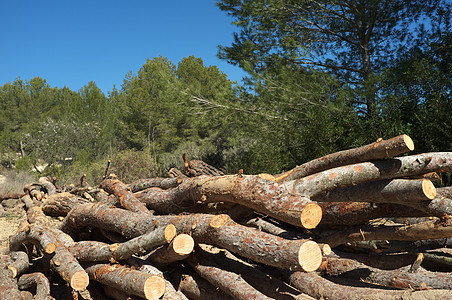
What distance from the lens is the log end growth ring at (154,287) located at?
281cm

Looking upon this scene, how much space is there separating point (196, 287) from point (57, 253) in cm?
142

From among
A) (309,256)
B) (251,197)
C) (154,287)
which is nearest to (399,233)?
(309,256)

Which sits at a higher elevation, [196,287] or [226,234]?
[226,234]

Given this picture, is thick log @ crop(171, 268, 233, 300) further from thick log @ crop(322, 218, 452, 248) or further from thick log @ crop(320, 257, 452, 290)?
thick log @ crop(322, 218, 452, 248)

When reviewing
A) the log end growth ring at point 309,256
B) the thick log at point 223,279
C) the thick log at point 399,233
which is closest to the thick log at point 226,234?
the log end growth ring at point 309,256

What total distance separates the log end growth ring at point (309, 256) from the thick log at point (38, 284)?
2.48 metres

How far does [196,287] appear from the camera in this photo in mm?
3156

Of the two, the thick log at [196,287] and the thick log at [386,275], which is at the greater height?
the thick log at [196,287]

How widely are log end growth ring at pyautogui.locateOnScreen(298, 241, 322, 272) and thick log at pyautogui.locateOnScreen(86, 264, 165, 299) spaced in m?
1.17

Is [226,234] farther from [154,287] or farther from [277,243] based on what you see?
[154,287]

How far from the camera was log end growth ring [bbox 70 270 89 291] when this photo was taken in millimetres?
3154

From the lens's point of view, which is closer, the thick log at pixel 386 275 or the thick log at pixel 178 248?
the thick log at pixel 178 248

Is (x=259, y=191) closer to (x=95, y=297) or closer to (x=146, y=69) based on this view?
(x=95, y=297)

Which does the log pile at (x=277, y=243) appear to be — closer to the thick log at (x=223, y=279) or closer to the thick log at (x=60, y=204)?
the thick log at (x=223, y=279)
